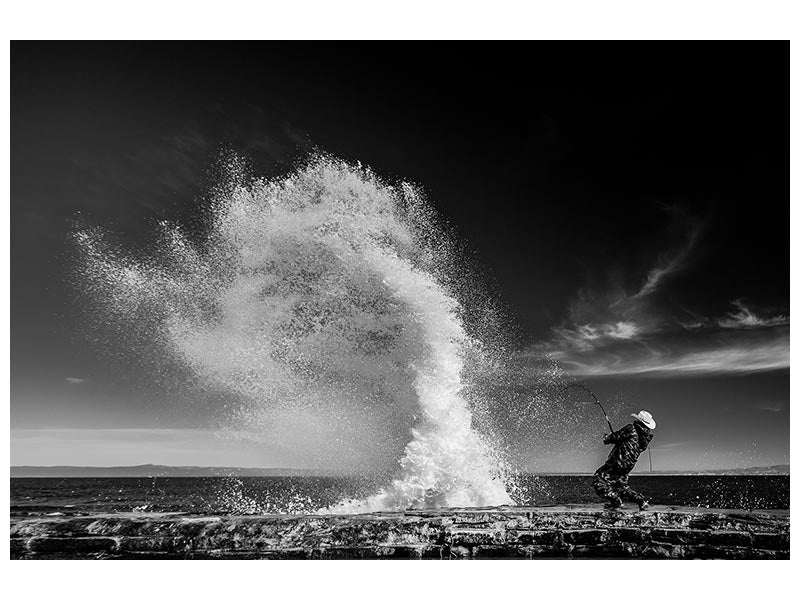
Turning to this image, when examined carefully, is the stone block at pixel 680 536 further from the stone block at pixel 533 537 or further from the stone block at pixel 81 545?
the stone block at pixel 81 545

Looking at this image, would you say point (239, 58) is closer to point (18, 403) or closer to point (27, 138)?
point (27, 138)

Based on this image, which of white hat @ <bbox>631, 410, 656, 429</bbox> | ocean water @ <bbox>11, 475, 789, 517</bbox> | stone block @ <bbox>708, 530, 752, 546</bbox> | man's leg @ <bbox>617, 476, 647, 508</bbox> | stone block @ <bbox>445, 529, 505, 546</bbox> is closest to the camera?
stone block @ <bbox>708, 530, 752, 546</bbox>

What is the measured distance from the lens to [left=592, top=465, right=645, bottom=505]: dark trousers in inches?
266

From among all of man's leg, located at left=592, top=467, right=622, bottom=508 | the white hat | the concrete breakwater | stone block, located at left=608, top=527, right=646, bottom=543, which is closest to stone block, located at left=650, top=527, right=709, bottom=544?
the concrete breakwater

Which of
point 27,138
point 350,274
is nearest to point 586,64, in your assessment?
point 350,274

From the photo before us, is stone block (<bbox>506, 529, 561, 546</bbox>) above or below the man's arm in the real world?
below

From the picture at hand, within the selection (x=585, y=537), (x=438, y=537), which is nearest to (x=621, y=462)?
(x=585, y=537)

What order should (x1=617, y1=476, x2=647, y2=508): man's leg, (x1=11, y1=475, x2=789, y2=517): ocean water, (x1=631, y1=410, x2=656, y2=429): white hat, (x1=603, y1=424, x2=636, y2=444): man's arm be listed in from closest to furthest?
(x1=617, y1=476, x2=647, y2=508): man's leg → (x1=603, y1=424, x2=636, y2=444): man's arm → (x1=631, y1=410, x2=656, y2=429): white hat → (x1=11, y1=475, x2=789, y2=517): ocean water

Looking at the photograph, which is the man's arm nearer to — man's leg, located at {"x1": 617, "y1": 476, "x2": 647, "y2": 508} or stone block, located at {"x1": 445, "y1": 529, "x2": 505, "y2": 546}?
man's leg, located at {"x1": 617, "y1": 476, "x2": 647, "y2": 508}

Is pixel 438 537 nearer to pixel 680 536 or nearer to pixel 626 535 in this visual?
pixel 626 535

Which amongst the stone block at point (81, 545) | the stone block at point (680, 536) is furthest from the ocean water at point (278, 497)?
the stone block at point (680, 536)

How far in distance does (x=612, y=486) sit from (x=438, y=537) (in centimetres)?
228

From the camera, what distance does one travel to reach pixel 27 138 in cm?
780

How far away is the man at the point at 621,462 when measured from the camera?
6.77 m
